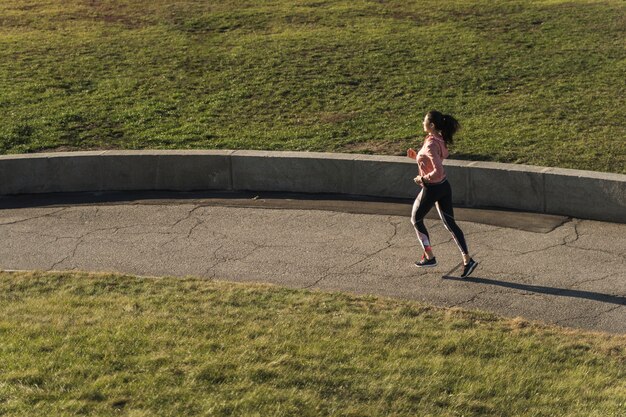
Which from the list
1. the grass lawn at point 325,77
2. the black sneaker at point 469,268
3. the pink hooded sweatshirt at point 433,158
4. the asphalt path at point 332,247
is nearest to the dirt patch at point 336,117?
the grass lawn at point 325,77

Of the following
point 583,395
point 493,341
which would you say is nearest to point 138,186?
point 493,341

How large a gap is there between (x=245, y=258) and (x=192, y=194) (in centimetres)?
294

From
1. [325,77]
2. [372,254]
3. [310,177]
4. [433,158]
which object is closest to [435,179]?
[433,158]

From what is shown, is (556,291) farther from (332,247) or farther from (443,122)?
(332,247)

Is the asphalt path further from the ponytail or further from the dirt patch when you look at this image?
the dirt patch

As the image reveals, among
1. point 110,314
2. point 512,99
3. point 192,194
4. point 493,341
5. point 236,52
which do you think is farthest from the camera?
point 236,52

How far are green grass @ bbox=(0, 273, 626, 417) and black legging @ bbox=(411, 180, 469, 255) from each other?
1289 mm

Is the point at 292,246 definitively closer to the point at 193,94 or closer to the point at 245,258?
the point at 245,258

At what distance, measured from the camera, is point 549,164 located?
12445 millimetres

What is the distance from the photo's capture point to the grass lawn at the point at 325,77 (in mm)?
14203

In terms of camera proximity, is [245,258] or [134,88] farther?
[134,88]

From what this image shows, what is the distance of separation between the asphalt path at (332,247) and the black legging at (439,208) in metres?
0.32

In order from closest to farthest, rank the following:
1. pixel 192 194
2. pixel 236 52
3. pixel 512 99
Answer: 1. pixel 192 194
2. pixel 512 99
3. pixel 236 52

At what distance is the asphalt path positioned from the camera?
9289 millimetres
